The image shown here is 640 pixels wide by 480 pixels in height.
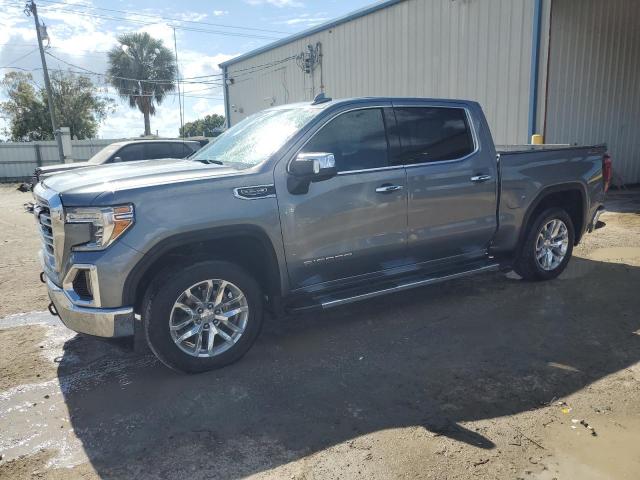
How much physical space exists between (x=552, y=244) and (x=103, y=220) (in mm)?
4916

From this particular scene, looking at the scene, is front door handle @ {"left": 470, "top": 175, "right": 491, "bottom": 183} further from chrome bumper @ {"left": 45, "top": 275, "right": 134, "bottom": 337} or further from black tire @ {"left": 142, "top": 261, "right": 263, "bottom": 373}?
chrome bumper @ {"left": 45, "top": 275, "right": 134, "bottom": 337}

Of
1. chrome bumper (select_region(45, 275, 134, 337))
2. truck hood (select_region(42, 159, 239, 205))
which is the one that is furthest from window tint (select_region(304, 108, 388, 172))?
chrome bumper (select_region(45, 275, 134, 337))

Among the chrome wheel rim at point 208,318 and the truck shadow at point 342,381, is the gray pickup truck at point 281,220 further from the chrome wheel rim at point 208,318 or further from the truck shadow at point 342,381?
the truck shadow at point 342,381

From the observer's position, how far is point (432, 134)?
491cm

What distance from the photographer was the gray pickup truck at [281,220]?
344 cm

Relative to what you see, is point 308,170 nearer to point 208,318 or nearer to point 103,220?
point 208,318

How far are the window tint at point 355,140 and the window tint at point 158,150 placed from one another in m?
8.28

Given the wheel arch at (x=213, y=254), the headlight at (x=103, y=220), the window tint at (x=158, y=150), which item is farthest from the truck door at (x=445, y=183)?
the window tint at (x=158, y=150)

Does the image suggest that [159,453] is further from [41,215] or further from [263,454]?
[41,215]

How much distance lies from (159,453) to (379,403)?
55.3 inches

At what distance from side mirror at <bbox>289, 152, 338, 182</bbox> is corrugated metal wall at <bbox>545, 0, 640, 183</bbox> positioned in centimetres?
1039

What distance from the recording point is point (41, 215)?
3.90 metres

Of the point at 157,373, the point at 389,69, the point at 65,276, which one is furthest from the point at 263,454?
the point at 389,69

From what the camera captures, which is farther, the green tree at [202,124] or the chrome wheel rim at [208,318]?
the green tree at [202,124]
